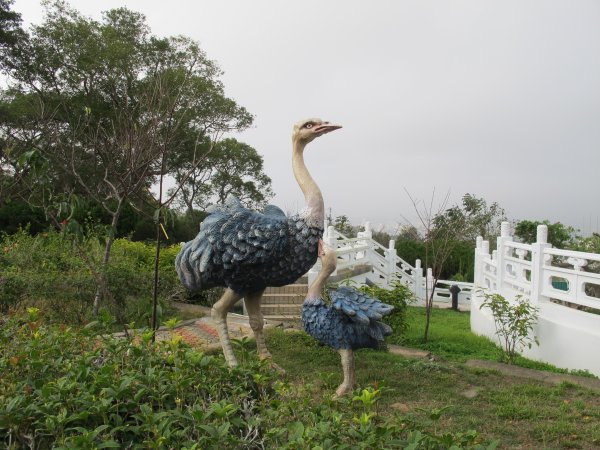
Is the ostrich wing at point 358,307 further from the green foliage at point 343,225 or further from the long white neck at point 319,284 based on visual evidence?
the green foliage at point 343,225

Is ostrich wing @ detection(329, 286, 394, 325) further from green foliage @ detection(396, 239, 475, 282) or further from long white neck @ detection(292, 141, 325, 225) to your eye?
green foliage @ detection(396, 239, 475, 282)

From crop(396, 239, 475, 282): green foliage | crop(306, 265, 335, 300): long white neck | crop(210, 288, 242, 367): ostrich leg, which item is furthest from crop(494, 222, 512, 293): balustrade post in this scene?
crop(396, 239, 475, 282): green foliage

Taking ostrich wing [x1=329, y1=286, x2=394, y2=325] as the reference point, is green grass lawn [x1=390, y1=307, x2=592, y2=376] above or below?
below

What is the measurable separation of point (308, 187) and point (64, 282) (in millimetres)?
3973

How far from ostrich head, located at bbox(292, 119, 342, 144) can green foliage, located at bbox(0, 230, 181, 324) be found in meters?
2.52

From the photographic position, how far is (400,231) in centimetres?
2042

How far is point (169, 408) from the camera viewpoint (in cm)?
207

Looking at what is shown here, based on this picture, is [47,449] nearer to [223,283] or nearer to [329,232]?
[223,283]

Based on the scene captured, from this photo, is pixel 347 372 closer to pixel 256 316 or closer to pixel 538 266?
pixel 256 316

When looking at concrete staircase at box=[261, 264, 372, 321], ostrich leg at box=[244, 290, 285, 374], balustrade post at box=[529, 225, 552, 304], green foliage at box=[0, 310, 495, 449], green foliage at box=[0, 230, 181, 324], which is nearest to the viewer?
green foliage at box=[0, 310, 495, 449]

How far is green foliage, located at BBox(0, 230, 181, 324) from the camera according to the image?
6402mm

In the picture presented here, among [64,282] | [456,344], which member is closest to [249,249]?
[64,282]

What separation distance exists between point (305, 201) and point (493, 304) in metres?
3.23

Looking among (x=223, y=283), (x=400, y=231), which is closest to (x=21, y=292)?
(x=223, y=283)
